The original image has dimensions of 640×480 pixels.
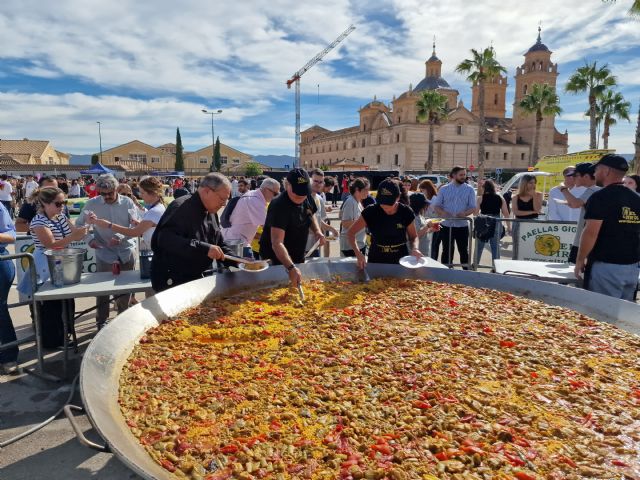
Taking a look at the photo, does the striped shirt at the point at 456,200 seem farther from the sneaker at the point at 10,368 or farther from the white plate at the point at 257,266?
the sneaker at the point at 10,368

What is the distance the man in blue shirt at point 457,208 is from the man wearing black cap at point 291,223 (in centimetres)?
395

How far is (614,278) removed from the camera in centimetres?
414

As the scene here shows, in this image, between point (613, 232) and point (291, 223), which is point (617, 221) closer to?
point (613, 232)

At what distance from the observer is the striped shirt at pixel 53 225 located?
4.77 m

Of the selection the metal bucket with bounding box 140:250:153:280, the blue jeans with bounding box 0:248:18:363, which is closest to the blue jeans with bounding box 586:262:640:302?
the metal bucket with bounding box 140:250:153:280

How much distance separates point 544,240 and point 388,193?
5.05 meters

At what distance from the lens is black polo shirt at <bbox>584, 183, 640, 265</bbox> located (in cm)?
399

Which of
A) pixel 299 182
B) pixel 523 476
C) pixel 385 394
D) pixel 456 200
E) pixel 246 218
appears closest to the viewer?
pixel 523 476

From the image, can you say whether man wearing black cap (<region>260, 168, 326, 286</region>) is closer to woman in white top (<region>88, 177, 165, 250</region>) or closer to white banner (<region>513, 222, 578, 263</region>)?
woman in white top (<region>88, 177, 165, 250</region>)

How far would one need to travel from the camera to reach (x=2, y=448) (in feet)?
11.0

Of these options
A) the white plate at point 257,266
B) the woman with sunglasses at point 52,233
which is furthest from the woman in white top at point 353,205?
the woman with sunglasses at point 52,233

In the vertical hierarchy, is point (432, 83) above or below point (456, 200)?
above

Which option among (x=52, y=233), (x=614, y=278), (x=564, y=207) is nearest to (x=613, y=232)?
(x=614, y=278)

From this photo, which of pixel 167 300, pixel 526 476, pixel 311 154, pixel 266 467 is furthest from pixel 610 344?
pixel 311 154
